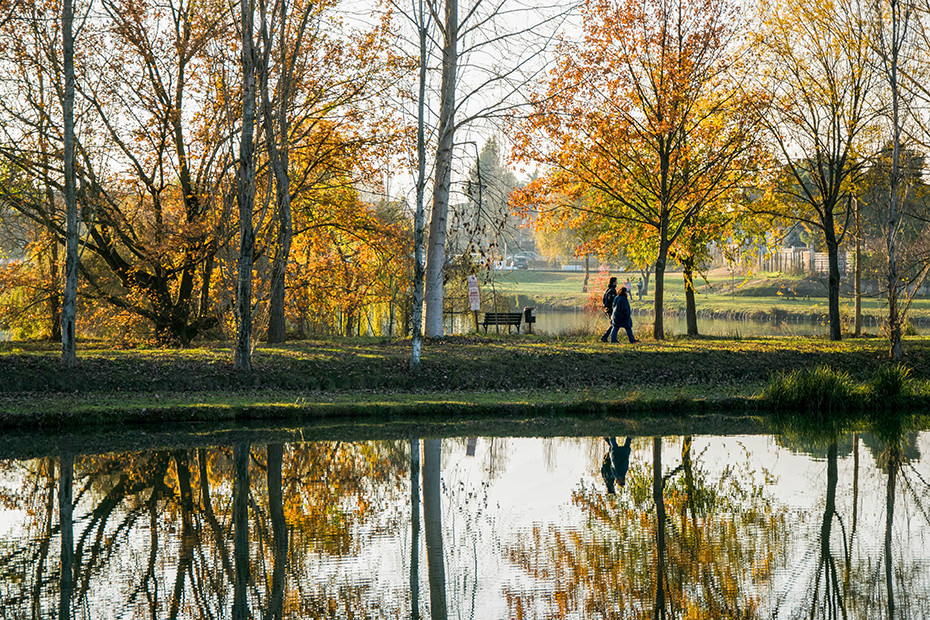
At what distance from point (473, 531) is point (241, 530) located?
234 centimetres

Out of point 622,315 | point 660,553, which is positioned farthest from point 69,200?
point 660,553

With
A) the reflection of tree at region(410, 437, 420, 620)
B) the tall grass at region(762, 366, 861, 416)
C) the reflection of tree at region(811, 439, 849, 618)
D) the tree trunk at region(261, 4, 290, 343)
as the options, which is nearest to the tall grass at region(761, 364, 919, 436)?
the tall grass at region(762, 366, 861, 416)

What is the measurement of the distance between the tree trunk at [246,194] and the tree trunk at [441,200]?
4.23 metres

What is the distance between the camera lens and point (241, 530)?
905cm

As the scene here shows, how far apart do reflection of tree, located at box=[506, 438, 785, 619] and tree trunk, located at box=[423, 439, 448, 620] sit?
59 centimetres

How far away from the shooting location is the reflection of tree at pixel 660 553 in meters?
7.04

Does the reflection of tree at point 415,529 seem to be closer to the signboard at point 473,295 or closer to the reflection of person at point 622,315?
the reflection of person at point 622,315

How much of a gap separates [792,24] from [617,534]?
22.6 m

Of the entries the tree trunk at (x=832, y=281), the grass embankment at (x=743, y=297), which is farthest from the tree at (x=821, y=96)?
the grass embankment at (x=743, y=297)

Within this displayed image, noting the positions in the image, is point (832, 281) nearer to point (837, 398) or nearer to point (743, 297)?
point (837, 398)

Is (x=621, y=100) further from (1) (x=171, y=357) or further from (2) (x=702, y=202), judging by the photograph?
(1) (x=171, y=357)

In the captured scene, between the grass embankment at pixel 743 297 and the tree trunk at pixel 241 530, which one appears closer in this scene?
the tree trunk at pixel 241 530

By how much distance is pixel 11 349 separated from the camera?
23.7m

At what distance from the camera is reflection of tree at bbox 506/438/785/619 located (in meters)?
7.04
